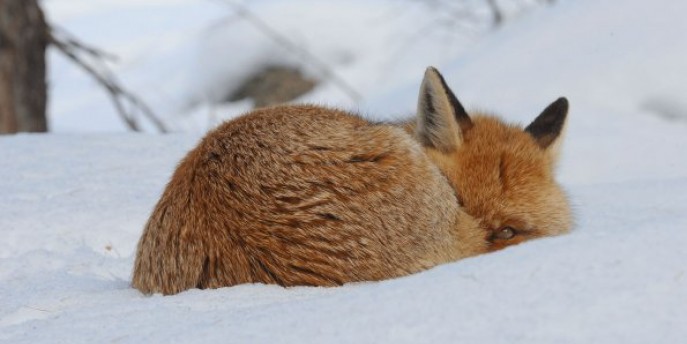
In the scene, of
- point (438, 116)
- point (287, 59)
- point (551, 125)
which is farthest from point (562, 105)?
point (287, 59)

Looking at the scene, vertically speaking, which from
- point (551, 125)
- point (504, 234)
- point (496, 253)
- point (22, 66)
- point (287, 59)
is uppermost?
point (551, 125)

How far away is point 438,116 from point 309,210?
3.68 ft

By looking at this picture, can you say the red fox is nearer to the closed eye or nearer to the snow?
the closed eye

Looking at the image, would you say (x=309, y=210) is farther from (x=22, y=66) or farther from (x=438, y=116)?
(x=22, y=66)

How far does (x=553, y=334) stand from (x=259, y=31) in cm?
1185

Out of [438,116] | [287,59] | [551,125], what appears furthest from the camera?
[287,59]

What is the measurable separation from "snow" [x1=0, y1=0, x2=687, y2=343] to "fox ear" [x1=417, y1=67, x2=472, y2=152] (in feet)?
2.10

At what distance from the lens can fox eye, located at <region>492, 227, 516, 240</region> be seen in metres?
3.85

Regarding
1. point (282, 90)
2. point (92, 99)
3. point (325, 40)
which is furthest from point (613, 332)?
point (92, 99)

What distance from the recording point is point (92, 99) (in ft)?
54.6

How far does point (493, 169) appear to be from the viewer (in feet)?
13.0

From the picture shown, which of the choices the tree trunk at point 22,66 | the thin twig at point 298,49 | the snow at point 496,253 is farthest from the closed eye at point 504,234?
the tree trunk at point 22,66

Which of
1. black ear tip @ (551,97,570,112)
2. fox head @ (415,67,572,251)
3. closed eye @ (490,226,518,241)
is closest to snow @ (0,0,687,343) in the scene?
fox head @ (415,67,572,251)

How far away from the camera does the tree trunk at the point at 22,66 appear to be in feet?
25.4
